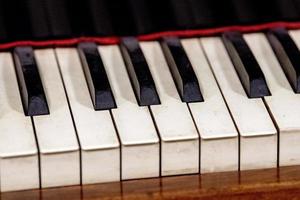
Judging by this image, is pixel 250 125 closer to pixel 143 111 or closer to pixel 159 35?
pixel 143 111

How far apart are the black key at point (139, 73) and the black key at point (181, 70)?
0.05m

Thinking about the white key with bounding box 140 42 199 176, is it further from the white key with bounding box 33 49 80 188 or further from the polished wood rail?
the white key with bounding box 33 49 80 188

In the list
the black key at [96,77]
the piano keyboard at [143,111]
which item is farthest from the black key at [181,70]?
the black key at [96,77]

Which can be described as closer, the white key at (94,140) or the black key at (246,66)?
the white key at (94,140)

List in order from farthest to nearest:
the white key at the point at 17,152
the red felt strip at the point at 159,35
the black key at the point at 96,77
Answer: the red felt strip at the point at 159,35
the black key at the point at 96,77
the white key at the point at 17,152

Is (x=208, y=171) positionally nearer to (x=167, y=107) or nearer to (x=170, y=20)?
(x=167, y=107)

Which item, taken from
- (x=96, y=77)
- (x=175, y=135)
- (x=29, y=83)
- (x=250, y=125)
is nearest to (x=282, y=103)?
(x=250, y=125)

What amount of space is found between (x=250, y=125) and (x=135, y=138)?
19 cm

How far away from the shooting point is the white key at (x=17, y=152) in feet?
5.39

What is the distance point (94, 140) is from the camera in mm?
1680

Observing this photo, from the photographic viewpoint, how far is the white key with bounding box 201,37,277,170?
172 centimetres

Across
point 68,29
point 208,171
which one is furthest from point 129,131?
point 68,29

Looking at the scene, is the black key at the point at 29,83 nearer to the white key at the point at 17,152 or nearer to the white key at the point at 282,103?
the white key at the point at 17,152

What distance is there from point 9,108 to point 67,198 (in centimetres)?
19
